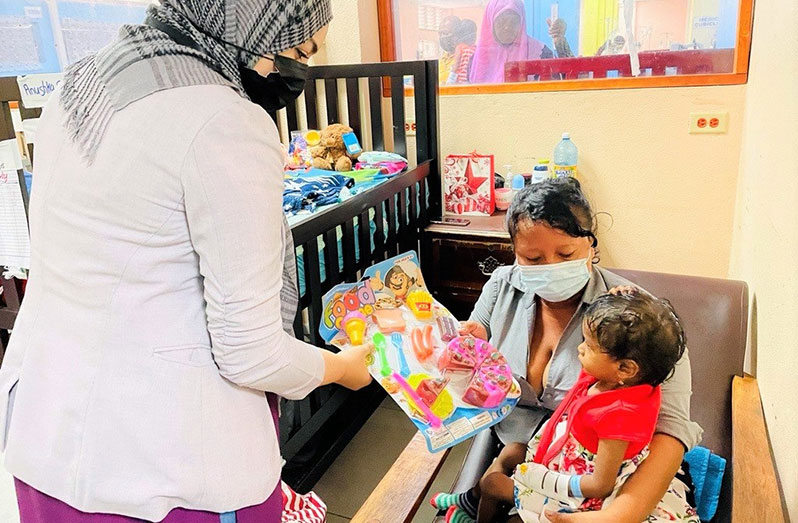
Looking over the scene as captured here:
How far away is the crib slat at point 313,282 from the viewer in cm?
182

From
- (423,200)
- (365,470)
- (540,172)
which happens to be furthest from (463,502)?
(540,172)

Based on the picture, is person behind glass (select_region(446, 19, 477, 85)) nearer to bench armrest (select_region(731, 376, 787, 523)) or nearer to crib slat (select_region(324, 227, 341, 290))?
crib slat (select_region(324, 227, 341, 290))

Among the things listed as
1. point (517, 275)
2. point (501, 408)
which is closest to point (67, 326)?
point (501, 408)

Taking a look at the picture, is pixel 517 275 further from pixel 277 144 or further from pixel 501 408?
pixel 277 144

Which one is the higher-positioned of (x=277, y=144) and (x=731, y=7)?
(x=731, y=7)

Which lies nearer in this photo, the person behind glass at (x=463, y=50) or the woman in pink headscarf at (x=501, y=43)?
the woman in pink headscarf at (x=501, y=43)

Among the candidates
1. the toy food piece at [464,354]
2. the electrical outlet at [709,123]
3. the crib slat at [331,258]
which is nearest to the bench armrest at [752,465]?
the toy food piece at [464,354]

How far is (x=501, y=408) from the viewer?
4.06 ft

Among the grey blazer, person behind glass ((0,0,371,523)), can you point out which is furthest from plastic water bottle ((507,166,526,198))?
person behind glass ((0,0,371,523))

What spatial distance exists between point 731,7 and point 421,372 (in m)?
2.03

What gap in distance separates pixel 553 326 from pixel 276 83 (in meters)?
0.77

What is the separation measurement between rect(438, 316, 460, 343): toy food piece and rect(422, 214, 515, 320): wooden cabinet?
1.17 meters

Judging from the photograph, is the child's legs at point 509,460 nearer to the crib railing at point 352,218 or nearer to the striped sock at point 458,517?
the striped sock at point 458,517

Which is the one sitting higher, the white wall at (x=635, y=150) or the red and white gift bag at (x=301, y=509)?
the white wall at (x=635, y=150)
